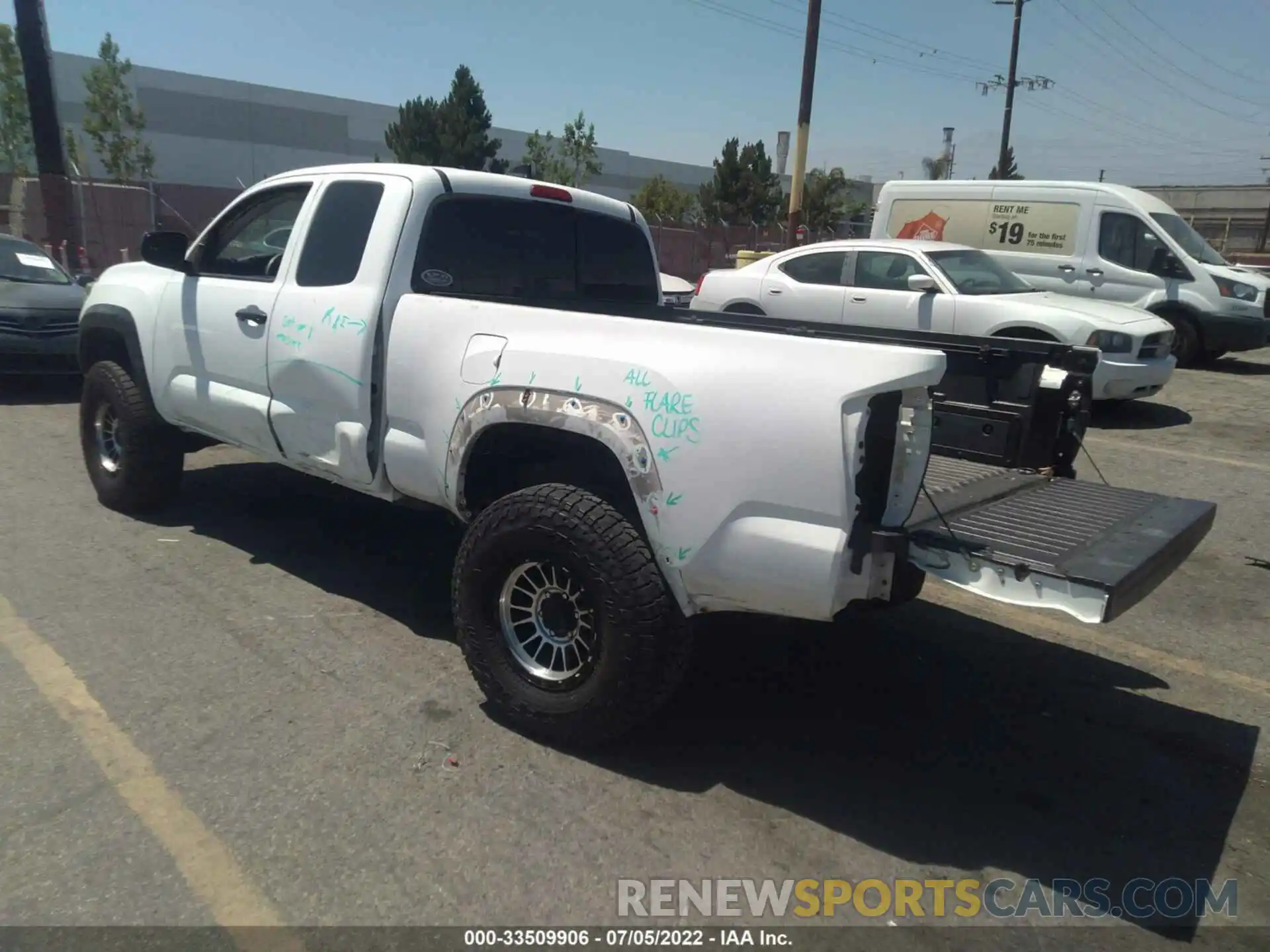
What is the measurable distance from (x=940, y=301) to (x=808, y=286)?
155cm

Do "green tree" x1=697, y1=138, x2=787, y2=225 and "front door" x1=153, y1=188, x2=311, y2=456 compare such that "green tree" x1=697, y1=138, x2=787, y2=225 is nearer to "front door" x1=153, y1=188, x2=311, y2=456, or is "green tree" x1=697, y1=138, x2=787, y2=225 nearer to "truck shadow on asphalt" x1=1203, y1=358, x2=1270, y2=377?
"truck shadow on asphalt" x1=1203, y1=358, x2=1270, y2=377

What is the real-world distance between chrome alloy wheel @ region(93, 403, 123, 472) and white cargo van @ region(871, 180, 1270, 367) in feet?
35.8

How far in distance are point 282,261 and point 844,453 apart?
3029 mm

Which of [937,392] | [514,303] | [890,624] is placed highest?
[514,303]

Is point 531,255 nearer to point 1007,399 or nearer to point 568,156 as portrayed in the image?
point 1007,399

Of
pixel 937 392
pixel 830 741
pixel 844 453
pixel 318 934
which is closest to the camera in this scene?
pixel 318 934

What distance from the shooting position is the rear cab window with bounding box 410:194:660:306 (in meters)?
4.14

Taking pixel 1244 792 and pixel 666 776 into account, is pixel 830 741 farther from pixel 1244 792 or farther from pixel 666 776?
pixel 1244 792

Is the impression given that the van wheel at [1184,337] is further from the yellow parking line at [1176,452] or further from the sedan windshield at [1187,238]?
the yellow parking line at [1176,452]

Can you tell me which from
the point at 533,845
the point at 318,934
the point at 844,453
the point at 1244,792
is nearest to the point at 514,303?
the point at 844,453

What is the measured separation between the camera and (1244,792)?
3.28 m

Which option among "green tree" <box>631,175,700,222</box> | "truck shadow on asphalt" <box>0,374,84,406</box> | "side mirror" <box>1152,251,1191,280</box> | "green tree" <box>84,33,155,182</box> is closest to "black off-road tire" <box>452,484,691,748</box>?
"truck shadow on asphalt" <box>0,374,84,406</box>

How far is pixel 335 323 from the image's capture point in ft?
13.3

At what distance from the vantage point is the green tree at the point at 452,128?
4547cm
